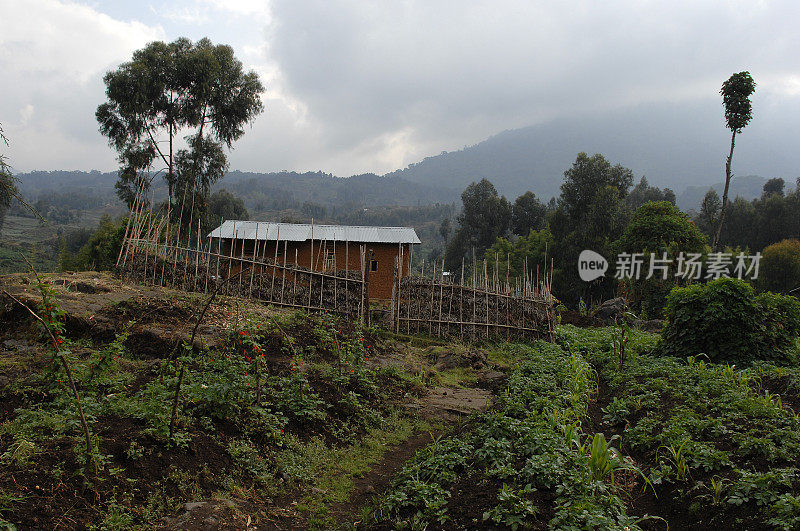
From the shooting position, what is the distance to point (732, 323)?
9.73m

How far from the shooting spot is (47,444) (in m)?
3.76

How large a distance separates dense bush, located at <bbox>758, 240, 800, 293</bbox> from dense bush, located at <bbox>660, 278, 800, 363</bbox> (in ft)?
95.8

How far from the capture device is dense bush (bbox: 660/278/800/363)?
9578mm

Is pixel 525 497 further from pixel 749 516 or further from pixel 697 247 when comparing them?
pixel 697 247

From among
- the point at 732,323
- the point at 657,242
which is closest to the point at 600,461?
the point at 732,323

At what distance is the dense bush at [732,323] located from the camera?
9578 mm

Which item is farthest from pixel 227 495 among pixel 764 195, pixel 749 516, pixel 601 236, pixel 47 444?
pixel 764 195

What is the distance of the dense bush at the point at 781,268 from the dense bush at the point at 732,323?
2920 centimetres

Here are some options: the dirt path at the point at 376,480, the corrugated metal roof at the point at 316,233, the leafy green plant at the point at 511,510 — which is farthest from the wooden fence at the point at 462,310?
the leafy green plant at the point at 511,510

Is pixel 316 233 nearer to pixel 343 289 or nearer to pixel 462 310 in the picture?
pixel 343 289

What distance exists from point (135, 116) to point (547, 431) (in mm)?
26054

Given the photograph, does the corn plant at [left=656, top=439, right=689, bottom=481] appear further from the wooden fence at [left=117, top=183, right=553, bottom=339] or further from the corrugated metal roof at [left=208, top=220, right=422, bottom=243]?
the corrugated metal roof at [left=208, top=220, right=422, bottom=243]

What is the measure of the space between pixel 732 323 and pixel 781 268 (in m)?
31.3

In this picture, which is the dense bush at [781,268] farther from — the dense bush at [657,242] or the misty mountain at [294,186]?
the misty mountain at [294,186]
